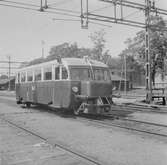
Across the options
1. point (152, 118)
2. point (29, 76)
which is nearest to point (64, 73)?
point (29, 76)

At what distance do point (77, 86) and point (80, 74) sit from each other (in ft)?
2.19

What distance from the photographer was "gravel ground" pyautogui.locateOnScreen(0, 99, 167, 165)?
602 centimetres

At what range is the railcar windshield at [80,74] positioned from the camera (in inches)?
491

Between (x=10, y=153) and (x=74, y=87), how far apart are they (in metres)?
6.08

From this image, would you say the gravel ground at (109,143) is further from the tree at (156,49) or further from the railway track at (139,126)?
the tree at (156,49)

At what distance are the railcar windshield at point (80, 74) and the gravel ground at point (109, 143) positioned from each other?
8.98 feet

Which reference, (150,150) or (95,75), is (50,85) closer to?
(95,75)

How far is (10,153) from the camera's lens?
6535 mm

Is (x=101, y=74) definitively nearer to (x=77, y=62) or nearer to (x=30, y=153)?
(x=77, y=62)

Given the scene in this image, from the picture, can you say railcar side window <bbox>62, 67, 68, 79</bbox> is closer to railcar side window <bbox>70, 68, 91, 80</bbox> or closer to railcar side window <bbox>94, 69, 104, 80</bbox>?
railcar side window <bbox>70, 68, 91, 80</bbox>

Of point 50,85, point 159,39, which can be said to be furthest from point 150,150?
point 159,39

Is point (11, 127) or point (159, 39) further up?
point (159, 39)

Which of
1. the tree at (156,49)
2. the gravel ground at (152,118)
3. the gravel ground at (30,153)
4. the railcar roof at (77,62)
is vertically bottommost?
the gravel ground at (30,153)

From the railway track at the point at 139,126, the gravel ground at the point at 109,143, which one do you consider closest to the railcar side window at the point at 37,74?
the gravel ground at the point at 109,143
